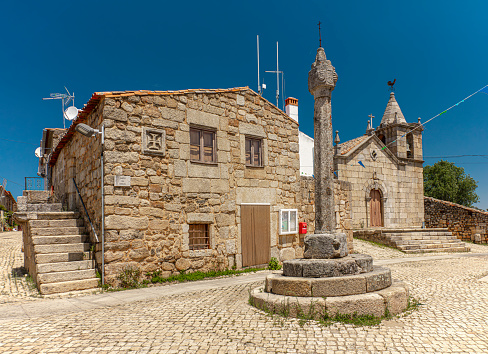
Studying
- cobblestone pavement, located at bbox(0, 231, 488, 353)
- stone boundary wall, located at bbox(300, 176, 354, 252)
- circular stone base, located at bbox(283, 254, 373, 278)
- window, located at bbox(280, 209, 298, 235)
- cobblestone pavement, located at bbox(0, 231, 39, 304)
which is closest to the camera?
cobblestone pavement, located at bbox(0, 231, 488, 353)

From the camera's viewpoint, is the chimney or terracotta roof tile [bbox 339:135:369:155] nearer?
the chimney

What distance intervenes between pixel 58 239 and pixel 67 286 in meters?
1.38

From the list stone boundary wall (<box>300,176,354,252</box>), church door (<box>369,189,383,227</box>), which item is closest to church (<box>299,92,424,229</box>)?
church door (<box>369,189,383,227</box>)

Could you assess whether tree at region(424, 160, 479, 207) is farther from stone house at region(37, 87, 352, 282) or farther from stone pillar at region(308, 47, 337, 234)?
stone pillar at region(308, 47, 337, 234)

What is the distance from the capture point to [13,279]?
27.0 feet

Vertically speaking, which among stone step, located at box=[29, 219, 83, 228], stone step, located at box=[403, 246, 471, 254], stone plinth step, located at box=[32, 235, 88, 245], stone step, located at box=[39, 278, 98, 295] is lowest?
stone step, located at box=[403, 246, 471, 254]

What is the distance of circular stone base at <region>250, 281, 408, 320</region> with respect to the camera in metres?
4.66

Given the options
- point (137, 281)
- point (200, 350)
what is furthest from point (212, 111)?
Result: point (200, 350)

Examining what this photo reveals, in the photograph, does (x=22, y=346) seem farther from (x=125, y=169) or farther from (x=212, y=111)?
(x=212, y=111)

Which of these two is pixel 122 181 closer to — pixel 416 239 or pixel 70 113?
pixel 70 113

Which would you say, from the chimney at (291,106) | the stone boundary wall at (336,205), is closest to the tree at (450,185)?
the chimney at (291,106)

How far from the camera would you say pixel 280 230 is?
1011 centimetres

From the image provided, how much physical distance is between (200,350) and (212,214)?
17.0ft

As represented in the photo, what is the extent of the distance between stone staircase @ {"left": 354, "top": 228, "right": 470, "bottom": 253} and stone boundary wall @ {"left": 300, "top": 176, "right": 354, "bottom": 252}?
3.16 metres
